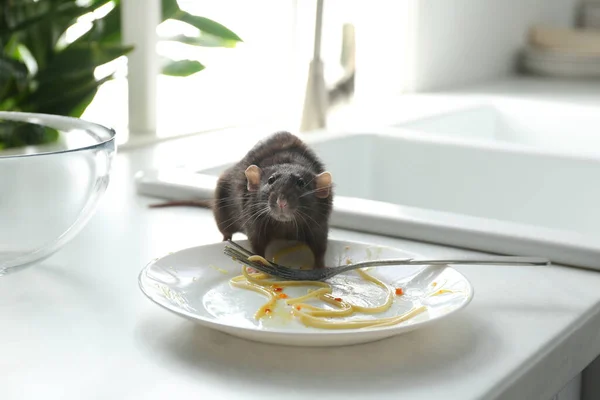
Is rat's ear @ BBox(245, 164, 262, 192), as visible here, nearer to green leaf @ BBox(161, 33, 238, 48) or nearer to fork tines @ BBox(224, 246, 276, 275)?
fork tines @ BBox(224, 246, 276, 275)

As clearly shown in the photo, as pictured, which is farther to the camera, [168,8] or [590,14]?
[590,14]

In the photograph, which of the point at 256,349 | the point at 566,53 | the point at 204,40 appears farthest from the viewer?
the point at 566,53

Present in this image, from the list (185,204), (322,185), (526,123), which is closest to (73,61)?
(185,204)

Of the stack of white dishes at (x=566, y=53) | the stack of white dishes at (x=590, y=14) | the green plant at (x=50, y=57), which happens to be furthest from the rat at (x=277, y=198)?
the stack of white dishes at (x=590, y=14)

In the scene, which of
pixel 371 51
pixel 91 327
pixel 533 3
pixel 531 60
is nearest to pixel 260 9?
pixel 371 51

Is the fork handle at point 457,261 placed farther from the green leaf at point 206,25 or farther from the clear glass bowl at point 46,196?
the green leaf at point 206,25

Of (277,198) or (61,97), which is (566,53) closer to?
(61,97)
